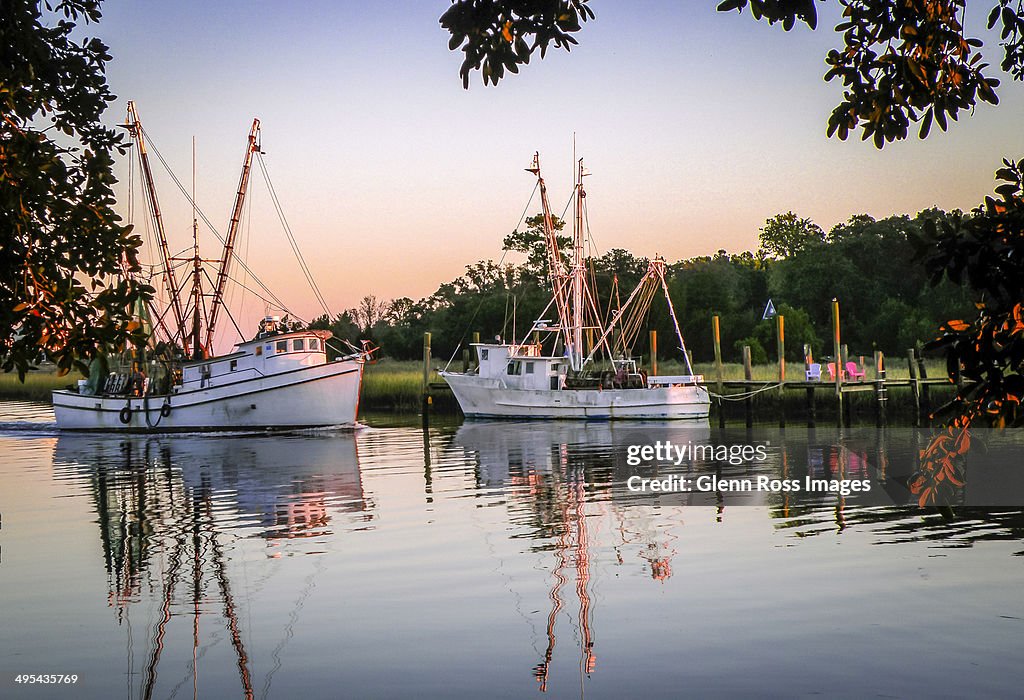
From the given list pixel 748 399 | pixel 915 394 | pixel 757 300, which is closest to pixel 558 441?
pixel 748 399

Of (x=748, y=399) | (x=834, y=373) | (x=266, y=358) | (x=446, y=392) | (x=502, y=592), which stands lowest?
(x=502, y=592)

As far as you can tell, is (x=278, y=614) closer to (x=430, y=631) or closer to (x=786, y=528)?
(x=430, y=631)

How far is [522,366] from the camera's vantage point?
55812mm

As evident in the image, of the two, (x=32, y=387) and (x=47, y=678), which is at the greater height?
(x=32, y=387)

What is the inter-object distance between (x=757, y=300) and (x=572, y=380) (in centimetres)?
4409

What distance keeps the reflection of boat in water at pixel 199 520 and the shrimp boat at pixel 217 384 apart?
22.8 ft

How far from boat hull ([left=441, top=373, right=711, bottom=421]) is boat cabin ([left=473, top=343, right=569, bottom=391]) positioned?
484 mm

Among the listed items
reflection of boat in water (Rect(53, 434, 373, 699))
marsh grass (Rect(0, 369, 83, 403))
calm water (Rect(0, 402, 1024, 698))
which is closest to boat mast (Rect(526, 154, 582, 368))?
reflection of boat in water (Rect(53, 434, 373, 699))

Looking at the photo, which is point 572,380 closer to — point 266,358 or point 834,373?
point 834,373

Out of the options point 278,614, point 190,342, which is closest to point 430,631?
point 278,614

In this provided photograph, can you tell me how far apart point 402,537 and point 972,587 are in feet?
28.2

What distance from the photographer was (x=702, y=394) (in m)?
52.3

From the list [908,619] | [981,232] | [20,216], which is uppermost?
[20,216]

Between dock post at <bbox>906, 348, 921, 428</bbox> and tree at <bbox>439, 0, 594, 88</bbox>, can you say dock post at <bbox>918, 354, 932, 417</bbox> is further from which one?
tree at <bbox>439, 0, 594, 88</bbox>
